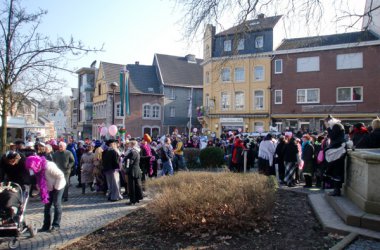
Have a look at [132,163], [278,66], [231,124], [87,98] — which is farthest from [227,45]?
[87,98]

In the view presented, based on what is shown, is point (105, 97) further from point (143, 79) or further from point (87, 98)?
point (87, 98)

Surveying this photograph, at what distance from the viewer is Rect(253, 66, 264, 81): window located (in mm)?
40184

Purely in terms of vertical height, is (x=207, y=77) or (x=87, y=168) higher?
(x=207, y=77)

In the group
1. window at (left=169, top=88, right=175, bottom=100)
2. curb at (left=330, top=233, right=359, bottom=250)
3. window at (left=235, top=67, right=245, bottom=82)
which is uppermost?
window at (left=235, top=67, right=245, bottom=82)

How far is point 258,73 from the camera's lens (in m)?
40.5

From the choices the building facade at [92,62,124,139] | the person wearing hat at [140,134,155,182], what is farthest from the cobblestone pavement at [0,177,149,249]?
the building facade at [92,62,124,139]

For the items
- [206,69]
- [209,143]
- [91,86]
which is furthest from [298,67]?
[91,86]

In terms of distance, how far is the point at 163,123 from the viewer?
2035 inches

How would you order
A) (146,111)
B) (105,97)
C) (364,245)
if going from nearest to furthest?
(364,245) → (146,111) → (105,97)

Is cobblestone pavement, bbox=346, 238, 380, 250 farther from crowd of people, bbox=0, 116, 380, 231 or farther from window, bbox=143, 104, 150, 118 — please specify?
window, bbox=143, 104, 150, 118

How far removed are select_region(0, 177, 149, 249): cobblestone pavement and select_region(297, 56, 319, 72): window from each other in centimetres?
2924

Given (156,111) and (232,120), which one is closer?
(232,120)

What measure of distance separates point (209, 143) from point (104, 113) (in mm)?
34486

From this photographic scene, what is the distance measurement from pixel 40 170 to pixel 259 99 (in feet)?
112
